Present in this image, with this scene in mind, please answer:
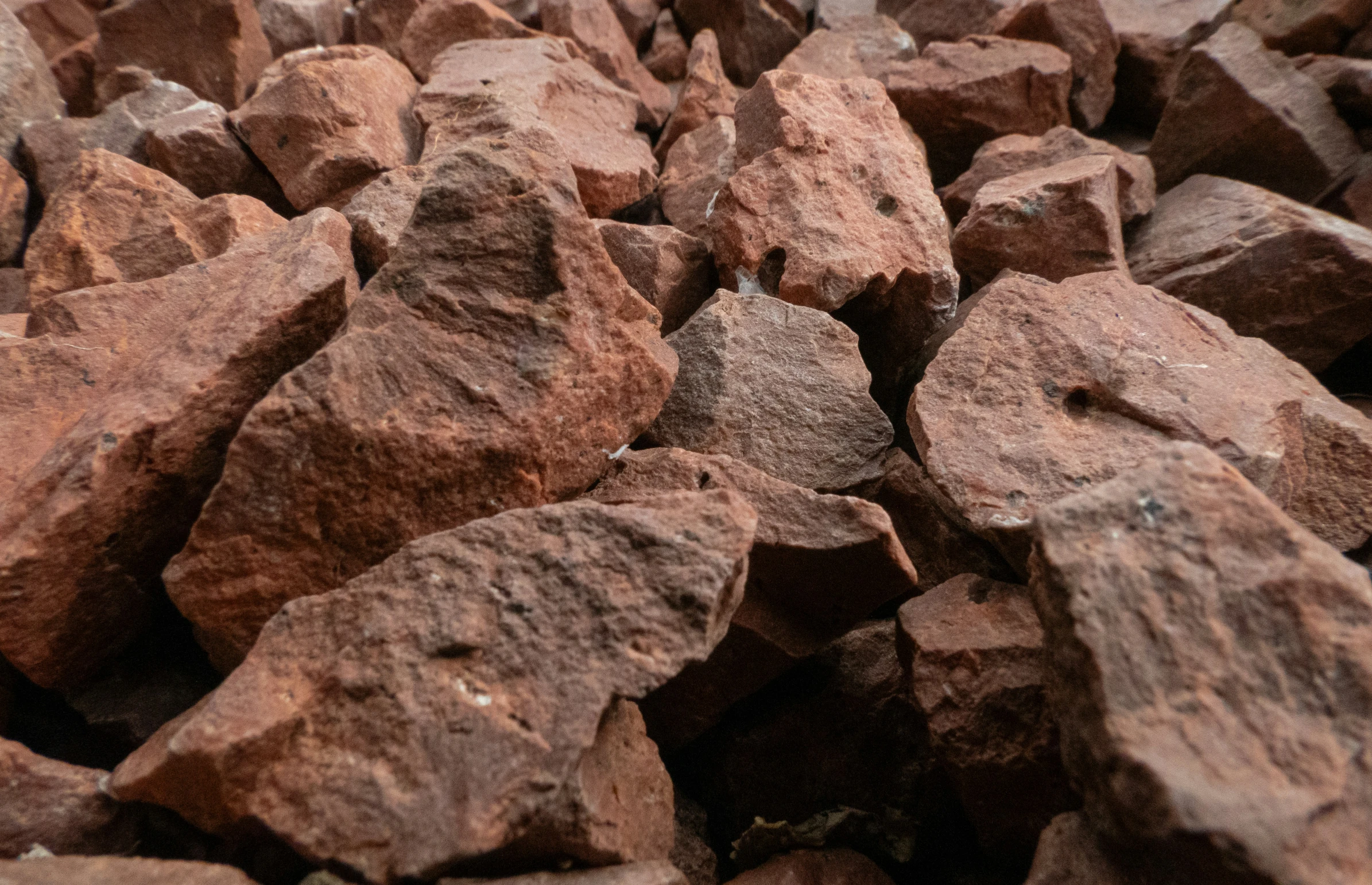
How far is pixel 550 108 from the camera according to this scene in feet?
8.65

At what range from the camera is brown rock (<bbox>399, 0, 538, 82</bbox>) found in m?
3.07

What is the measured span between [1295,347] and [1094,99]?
137cm

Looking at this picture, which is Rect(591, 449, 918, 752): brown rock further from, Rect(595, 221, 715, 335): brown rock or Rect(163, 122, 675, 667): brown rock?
Rect(595, 221, 715, 335): brown rock

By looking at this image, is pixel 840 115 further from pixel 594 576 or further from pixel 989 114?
pixel 594 576

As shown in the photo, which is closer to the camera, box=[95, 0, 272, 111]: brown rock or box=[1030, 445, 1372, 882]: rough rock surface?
box=[1030, 445, 1372, 882]: rough rock surface

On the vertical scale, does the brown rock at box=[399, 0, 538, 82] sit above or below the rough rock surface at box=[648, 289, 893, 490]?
above

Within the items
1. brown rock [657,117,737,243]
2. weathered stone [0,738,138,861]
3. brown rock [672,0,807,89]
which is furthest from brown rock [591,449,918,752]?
brown rock [672,0,807,89]

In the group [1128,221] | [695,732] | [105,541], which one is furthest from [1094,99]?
[105,541]

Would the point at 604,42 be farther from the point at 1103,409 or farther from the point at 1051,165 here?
the point at 1103,409

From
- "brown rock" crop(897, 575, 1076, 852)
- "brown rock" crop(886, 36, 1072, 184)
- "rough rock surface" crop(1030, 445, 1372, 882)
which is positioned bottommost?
"brown rock" crop(897, 575, 1076, 852)

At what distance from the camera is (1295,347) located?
7.34ft

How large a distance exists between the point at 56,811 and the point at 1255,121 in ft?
11.0

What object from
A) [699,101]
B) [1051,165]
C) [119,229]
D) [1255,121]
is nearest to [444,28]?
[699,101]

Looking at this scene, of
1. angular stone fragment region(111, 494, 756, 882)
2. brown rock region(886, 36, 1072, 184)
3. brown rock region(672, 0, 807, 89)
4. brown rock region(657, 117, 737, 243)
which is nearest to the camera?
angular stone fragment region(111, 494, 756, 882)
